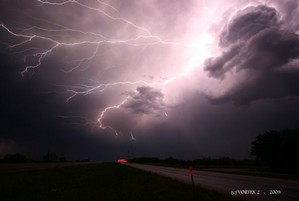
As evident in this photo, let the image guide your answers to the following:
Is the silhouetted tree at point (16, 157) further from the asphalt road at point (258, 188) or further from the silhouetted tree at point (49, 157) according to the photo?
the asphalt road at point (258, 188)

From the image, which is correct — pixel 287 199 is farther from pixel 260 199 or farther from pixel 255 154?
pixel 255 154

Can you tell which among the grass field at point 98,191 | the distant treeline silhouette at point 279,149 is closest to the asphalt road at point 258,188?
the grass field at point 98,191

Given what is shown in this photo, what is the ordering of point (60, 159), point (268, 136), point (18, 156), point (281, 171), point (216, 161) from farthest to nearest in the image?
point (60, 159) < point (18, 156) < point (216, 161) < point (268, 136) < point (281, 171)

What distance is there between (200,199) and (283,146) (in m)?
36.5

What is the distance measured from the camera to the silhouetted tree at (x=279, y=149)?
146 feet

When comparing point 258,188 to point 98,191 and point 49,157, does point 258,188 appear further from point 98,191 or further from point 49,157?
point 49,157

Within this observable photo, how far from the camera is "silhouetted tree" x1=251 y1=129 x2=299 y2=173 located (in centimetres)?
4447

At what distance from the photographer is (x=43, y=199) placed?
1445 centimetres

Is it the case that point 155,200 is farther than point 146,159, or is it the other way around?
point 146,159

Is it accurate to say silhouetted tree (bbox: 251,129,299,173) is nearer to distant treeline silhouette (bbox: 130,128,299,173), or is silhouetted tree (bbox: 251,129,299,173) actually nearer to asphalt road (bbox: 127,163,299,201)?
distant treeline silhouette (bbox: 130,128,299,173)

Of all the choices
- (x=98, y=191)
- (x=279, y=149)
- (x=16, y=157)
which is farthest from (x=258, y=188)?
(x=16, y=157)

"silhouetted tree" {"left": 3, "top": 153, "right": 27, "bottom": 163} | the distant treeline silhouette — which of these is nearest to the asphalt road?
the distant treeline silhouette

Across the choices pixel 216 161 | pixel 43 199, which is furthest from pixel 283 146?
pixel 216 161

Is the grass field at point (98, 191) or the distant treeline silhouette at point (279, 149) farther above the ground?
the distant treeline silhouette at point (279, 149)
